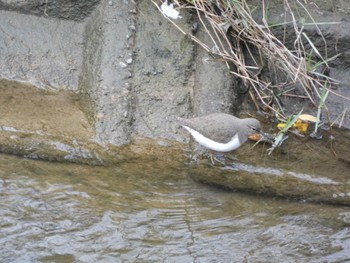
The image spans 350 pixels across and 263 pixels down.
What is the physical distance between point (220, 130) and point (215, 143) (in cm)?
13

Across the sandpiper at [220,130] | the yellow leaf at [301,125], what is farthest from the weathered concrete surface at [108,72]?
the yellow leaf at [301,125]

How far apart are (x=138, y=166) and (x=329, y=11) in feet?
8.50

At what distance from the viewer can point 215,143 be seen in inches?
239

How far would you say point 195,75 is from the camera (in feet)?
21.7

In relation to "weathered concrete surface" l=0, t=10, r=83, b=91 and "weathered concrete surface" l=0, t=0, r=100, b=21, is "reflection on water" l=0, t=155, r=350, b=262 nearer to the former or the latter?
"weathered concrete surface" l=0, t=10, r=83, b=91

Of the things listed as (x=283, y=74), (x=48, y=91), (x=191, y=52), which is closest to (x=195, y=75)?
(x=191, y=52)


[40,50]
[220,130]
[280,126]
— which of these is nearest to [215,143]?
[220,130]

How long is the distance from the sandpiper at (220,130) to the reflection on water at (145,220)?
1.28ft

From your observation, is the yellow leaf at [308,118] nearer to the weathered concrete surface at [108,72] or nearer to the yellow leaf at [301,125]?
the yellow leaf at [301,125]

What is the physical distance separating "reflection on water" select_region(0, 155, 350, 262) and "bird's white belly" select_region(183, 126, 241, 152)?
36cm

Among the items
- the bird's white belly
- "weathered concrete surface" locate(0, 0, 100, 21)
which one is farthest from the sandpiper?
"weathered concrete surface" locate(0, 0, 100, 21)

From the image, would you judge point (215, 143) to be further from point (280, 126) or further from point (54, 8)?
point (54, 8)

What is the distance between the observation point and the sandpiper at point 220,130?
19.6 feet

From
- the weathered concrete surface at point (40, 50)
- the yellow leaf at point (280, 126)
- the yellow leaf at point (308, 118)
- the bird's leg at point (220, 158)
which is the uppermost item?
the weathered concrete surface at point (40, 50)
